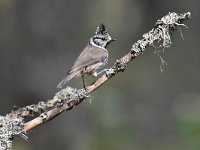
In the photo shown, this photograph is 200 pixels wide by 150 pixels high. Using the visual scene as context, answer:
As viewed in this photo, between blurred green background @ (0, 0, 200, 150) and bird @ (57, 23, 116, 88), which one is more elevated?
blurred green background @ (0, 0, 200, 150)

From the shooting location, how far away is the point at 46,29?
33.3 ft

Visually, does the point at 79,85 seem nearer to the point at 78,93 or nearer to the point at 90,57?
the point at 90,57

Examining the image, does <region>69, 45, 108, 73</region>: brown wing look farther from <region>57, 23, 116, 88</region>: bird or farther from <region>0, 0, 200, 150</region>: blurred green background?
<region>0, 0, 200, 150</region>: blurred green background

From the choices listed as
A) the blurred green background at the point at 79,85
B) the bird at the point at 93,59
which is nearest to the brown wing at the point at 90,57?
the bird at the point at 93,59

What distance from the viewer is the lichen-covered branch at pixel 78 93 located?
515 cm

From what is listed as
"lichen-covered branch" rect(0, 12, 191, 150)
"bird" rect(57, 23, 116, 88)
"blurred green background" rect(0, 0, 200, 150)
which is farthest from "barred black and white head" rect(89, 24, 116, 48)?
"blurred green background" rect(0, 0, 200, 150)

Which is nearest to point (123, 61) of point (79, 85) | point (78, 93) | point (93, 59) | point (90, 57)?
point (78, 93)

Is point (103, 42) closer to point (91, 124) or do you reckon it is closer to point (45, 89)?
point (45, 89)

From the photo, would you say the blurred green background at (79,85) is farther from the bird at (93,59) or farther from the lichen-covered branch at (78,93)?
the lichen-covered branch at (78,93)

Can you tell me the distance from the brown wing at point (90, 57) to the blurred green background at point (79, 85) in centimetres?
187

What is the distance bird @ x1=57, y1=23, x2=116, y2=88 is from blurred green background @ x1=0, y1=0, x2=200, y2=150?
74.7 inches

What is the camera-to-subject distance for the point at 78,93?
5.20 m

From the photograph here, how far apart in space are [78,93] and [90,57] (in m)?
1.31

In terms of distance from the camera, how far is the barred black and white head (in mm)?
6223
